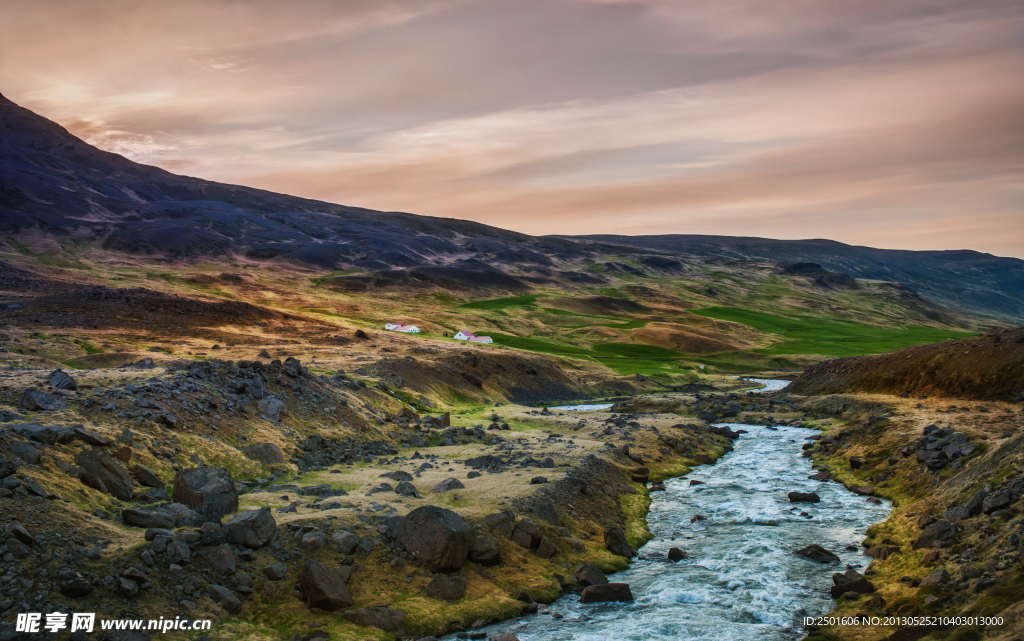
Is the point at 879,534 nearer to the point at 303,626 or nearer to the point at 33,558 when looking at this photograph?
the point at 303,626

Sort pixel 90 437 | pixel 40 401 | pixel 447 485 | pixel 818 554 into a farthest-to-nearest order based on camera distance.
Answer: pixel 447 485 → pixel 40 401 → pixel 90 437 → pixel 818 554

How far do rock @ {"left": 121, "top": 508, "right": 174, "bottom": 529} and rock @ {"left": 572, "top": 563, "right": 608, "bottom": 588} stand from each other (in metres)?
15.9

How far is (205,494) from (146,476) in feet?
12.9

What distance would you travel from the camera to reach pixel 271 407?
4366 cm

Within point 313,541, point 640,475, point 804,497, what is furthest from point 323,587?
point 804,497

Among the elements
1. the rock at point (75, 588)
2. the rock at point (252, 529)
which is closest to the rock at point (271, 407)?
the rock at point (252, 529)

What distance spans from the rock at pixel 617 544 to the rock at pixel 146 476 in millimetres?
20444

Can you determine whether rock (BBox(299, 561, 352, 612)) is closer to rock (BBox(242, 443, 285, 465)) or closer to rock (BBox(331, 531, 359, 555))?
rock (BBox(331, 531, 359, 555))

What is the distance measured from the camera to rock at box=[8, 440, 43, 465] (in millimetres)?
24812

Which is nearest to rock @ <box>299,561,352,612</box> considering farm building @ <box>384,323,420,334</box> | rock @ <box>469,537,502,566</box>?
rock @ <box>469,537,502,566</box>

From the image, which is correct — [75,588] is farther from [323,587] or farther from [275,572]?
[323,587]

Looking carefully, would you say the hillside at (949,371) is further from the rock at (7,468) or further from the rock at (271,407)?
the rock at (7,468)

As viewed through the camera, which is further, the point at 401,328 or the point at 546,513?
the point at 401,328

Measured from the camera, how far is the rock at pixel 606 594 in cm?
2555
